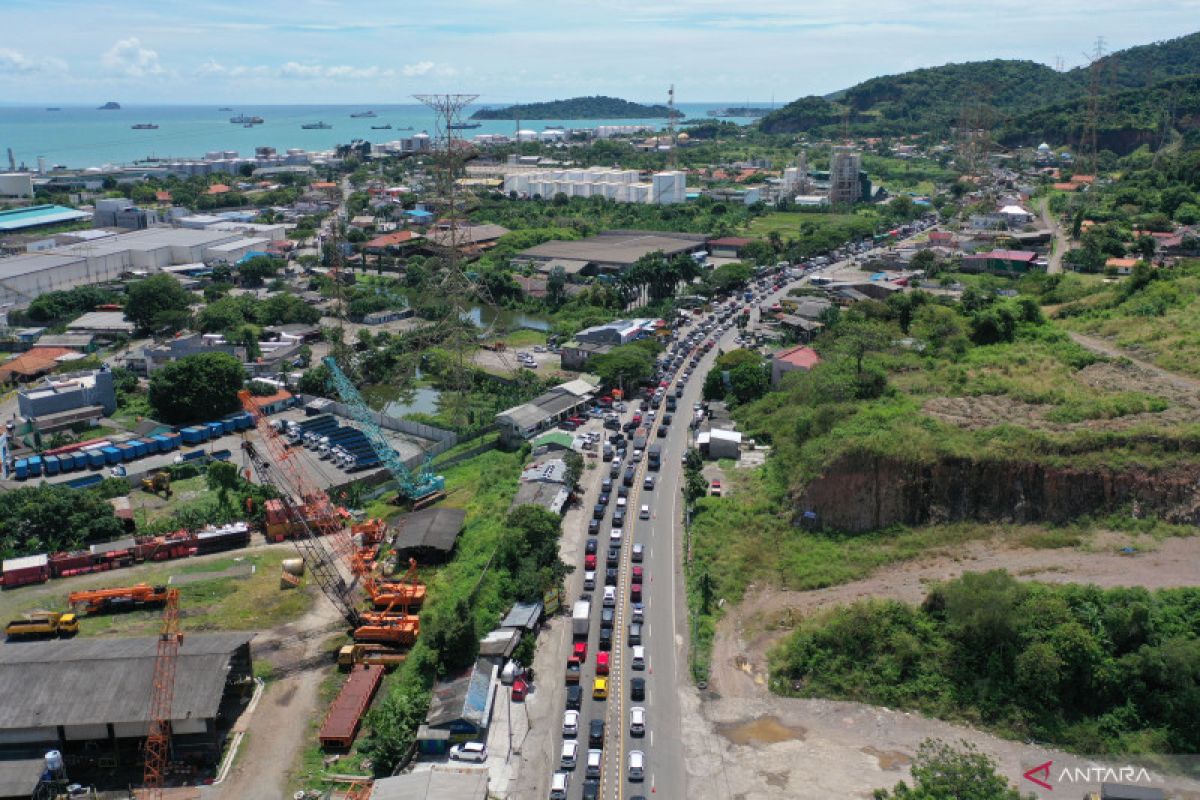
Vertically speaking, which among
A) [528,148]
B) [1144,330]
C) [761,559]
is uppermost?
[528,148]

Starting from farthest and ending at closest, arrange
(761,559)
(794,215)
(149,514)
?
1. (794,215)
2. (149,514)
3. (761,559)

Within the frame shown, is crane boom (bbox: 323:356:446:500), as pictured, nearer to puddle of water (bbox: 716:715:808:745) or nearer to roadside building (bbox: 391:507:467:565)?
roadside building (bbox: 391:507:467:565)

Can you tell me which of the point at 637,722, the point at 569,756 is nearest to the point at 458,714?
the point at 569,756

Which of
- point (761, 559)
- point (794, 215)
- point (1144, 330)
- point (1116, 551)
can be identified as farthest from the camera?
point (794, 215)

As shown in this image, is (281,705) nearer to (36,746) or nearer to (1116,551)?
(36,746)

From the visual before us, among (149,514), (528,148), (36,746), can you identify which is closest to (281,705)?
(36,746)

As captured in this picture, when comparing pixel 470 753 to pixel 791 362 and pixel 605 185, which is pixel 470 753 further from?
pixel 605 185

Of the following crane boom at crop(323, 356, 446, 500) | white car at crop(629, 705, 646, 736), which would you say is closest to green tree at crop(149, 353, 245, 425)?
crane boom at crop(323, 356, 446, 500)
